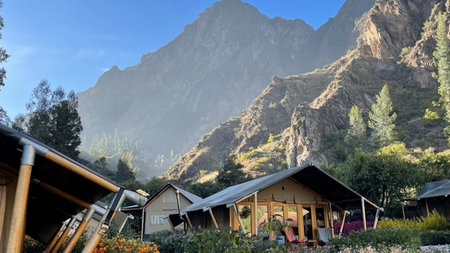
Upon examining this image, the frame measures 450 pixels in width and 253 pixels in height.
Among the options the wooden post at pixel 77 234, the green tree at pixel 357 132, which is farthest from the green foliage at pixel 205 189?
the wooden post at pixel 77 234

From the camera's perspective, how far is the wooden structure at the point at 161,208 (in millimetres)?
35219

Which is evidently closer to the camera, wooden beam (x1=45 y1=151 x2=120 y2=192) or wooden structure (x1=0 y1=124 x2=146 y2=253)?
wooden structure (x1=0 y1=124 x2=146 y2=253)

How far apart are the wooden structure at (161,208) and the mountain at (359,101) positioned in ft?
130

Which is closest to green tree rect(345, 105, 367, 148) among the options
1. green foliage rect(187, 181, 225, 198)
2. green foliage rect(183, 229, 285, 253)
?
green foliage rect(187, 181, 225, 198)

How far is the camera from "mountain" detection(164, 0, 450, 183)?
233 feet

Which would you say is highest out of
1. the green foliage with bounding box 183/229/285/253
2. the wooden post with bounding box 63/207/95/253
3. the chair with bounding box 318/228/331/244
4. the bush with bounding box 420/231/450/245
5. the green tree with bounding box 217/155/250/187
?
the green tree with bounding box 217/155/250/187

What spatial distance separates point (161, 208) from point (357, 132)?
48.0 m

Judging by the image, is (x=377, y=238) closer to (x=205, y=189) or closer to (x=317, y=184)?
(x=317, y=184)

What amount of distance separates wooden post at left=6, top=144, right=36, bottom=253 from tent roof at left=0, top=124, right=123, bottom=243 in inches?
5.0

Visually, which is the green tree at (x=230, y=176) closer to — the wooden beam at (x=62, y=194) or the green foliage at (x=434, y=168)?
the green foliage at (x=434, y=168)

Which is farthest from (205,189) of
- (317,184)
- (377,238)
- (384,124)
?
(377,238)

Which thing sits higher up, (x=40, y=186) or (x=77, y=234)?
(x=40, y=186)

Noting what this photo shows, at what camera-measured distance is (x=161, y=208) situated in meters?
36.2

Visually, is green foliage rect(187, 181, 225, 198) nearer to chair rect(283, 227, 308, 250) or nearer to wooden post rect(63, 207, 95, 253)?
chair rect(283, 227, 308, 250)
